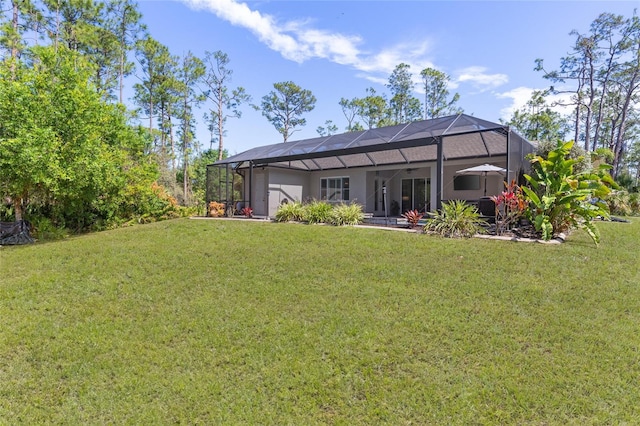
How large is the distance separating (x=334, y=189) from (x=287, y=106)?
1846 cm

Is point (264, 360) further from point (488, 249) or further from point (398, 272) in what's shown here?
point (488, 249)

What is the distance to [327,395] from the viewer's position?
9.46ft

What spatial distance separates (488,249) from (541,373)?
3431mm

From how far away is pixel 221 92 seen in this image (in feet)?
89.7

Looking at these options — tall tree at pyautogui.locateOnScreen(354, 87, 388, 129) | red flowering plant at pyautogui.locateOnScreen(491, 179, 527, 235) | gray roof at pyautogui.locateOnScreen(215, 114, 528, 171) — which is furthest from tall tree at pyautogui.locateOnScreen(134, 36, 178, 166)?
red flowering plant at pyautogui.locateOnScreen(491, 179, 527, 235)

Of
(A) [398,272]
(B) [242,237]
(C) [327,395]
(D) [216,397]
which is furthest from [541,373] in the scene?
(B) [242,237]

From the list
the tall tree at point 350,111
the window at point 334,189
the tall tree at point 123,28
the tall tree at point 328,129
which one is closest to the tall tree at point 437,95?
the tall tree at point 350,111

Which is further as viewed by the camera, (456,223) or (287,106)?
(287,106)

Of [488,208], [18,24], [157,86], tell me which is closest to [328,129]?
[157,86]

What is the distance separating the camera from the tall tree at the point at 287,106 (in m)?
30.5

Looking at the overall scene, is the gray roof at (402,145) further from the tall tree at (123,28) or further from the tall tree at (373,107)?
the tall tree at (373,107)

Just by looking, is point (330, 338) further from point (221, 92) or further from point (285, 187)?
point (221, 92)

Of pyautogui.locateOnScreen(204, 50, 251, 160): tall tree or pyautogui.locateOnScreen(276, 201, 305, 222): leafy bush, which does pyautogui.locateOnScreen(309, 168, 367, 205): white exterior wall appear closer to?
pyautogui.locateOnScreen(276, 201, 305, 222): leafy bush

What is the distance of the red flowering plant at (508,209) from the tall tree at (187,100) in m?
21.2
